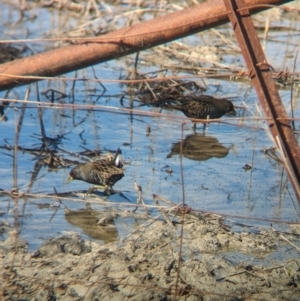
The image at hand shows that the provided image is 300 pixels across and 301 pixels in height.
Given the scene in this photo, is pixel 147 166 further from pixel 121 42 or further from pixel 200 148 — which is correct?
pixel 121 42

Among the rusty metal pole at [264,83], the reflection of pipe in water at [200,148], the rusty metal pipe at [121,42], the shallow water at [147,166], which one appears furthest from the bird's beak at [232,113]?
the rusty metal pole at [264,83]

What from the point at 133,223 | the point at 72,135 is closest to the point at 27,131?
the point at 72,135

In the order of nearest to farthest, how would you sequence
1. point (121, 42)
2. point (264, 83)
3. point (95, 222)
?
point (264, 83) < point (121, 42) < point (95, 222)

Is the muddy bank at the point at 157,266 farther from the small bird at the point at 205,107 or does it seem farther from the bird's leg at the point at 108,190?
the small bird at the point at 205,107

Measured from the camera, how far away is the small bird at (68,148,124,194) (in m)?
6.00

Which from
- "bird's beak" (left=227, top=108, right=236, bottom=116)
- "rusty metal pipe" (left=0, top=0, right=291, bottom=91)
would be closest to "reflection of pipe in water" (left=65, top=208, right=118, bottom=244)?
"rusty metal pipe" (left=0, top=0, right=291, bottom=91)

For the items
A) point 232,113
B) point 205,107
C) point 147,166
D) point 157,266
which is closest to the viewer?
point 157,266

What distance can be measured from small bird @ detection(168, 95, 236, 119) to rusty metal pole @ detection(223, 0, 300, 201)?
14.7 ft

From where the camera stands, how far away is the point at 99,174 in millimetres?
6051

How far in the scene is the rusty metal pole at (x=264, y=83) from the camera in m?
3.71

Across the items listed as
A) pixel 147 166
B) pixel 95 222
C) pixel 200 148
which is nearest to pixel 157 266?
pixel 95 222

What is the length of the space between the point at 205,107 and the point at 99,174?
2.63 meters

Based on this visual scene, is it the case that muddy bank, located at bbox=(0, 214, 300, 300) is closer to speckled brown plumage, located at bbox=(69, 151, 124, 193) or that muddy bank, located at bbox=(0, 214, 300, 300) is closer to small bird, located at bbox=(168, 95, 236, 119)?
speckled brown plumage, located at bbox=(69, 151, 124, 193)

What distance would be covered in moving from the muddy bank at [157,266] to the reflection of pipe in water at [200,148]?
187 centimetres
